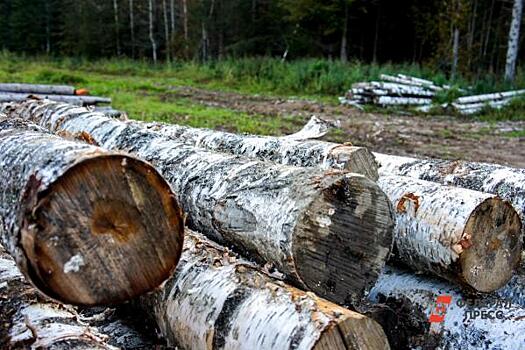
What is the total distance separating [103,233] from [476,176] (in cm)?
262

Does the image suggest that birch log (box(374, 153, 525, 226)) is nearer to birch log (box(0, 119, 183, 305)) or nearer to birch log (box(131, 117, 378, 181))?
birch log (box(131, 117, 378, 181))

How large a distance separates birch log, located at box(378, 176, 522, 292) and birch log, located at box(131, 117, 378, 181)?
428 millimetres

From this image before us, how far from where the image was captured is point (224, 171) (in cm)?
323

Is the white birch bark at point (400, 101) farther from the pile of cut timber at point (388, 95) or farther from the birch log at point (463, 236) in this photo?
the birch log at point (463, 236)

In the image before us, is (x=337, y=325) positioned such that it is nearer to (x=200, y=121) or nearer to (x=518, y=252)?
(x=518, y=252)

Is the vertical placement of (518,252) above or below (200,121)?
above

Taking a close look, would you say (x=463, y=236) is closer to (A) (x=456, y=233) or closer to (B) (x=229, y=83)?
(A) (x=456, y=233)

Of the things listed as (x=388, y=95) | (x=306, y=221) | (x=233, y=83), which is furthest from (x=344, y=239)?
(x=233, y=83)

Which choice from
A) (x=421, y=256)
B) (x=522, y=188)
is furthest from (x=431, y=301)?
(x=522, y=188)

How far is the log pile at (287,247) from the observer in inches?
86.0

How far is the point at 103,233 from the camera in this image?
2256 millimetres

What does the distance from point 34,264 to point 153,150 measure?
1906 mm

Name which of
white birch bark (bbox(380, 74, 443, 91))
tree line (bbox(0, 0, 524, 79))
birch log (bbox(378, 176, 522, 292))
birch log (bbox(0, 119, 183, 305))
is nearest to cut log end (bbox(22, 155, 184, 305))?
birch log (bbox(0, 119, 183, 305))

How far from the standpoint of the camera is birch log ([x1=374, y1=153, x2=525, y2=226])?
3672 millimetres
